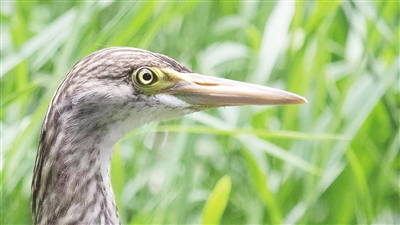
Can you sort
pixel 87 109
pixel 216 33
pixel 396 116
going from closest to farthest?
pixel 87 109 → pixel 396 116 → pixel 216 33

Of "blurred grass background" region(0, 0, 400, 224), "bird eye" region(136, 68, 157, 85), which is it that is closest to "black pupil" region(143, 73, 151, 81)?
"bird eye" region(136, 68, 157, 85)

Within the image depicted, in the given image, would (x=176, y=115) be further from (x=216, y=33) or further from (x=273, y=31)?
(x=216, y=33)

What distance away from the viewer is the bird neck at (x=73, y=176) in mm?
1411

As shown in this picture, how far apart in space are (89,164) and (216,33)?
93 centimetres

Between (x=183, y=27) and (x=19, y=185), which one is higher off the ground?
(x=183, y=27)

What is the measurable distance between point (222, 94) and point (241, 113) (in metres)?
0.50

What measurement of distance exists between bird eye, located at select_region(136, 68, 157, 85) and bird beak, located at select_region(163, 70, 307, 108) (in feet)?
0.11

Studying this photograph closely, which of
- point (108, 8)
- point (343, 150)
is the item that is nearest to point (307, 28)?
point (343, 150)

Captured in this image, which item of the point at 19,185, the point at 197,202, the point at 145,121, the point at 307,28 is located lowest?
the point at 197,202

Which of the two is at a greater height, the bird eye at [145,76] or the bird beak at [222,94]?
the bird eye at [145,76]

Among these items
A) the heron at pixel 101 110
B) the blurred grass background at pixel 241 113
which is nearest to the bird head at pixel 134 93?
the heron at pixel 101 110

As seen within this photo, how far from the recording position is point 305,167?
1938mm

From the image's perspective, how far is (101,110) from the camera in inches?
55.6

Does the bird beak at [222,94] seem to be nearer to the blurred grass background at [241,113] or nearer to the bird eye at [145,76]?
the bird eye at [145,76]
